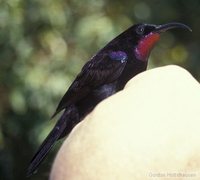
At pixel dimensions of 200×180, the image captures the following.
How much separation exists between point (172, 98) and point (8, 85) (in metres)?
2.68

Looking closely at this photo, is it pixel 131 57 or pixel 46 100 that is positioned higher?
pixel 131 57

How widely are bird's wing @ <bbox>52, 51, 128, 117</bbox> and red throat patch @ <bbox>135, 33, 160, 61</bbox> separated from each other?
79 millimetres

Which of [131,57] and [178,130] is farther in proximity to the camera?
[131,57]

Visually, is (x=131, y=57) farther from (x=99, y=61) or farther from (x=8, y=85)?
(x=8, y=85)

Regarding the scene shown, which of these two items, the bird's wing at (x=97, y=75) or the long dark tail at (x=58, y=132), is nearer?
the long dark tail at (x=58, y=132)

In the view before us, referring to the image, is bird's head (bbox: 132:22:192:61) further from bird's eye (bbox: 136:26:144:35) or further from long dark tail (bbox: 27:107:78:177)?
long dark tail (bbox: 27:107:78:177)

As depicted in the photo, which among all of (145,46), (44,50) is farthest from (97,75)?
(44,50)

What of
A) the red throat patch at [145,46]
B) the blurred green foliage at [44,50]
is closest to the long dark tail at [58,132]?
the red throat patch at [145,46]

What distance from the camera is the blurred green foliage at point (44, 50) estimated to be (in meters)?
4.46

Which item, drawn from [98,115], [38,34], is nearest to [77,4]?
[38,34]

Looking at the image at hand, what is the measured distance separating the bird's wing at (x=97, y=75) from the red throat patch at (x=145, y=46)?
3.1 inches

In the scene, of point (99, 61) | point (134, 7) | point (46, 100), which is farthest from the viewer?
point (134, 7)

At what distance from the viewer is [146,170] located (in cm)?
183

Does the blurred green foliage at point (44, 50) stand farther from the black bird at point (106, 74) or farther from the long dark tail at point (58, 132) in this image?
the long dark tail at point (58, 132)
